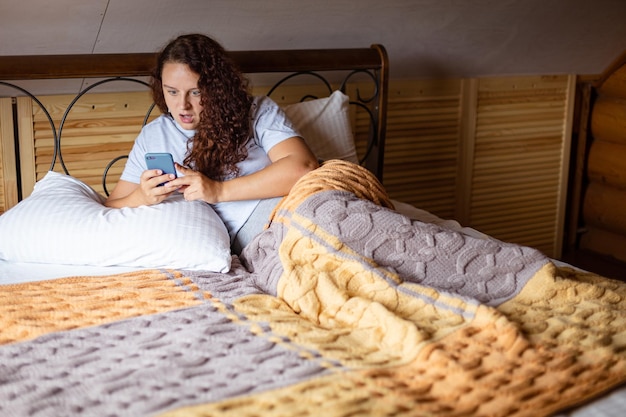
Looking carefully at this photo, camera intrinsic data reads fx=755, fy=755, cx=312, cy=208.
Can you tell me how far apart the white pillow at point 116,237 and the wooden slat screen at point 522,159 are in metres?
1.86

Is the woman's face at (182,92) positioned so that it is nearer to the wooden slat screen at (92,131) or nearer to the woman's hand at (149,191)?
the woman's hand at (149,191)

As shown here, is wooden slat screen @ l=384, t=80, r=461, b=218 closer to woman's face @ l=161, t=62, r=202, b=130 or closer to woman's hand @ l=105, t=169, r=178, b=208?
woman's face @ l=161, t=62, r=202, b=130

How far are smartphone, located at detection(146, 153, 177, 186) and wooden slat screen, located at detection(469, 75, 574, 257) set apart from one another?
1862 mm

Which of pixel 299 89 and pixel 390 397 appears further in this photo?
pixel 299 89

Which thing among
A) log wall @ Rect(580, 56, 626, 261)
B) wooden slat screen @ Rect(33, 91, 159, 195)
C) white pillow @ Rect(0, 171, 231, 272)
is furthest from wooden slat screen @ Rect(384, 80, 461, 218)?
white pillow @ Rect(0, 171, 231, 272)

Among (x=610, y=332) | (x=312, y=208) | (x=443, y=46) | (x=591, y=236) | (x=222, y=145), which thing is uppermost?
(x=443, y=46)

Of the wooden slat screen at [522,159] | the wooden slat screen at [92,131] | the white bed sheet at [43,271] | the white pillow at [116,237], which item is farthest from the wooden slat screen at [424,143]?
the white bed sheet at [43,271]

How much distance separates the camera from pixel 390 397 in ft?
3.99

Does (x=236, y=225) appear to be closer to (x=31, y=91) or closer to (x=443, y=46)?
(x=31, y=91)

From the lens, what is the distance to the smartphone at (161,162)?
2.01 m

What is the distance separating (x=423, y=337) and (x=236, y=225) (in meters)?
0.89

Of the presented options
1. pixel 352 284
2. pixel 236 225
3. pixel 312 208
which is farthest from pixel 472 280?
pixel 236 225

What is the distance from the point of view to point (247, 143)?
7.23ft

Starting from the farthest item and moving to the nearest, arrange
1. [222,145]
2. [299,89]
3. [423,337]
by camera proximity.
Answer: [299,89]
[222,145]
[423,337]
